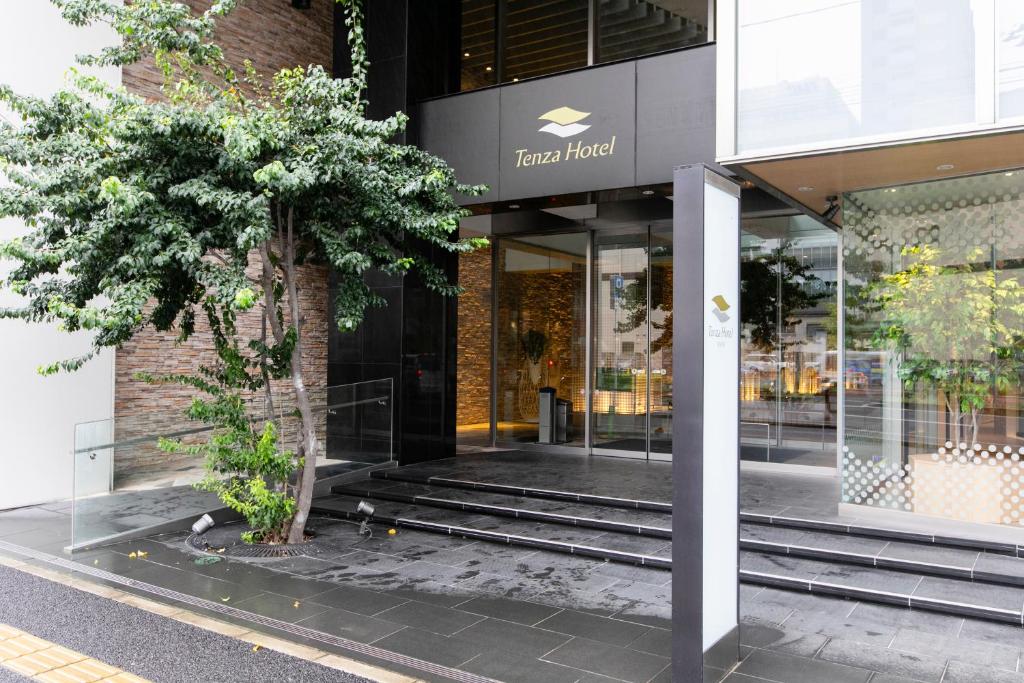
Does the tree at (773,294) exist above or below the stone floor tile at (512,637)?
above

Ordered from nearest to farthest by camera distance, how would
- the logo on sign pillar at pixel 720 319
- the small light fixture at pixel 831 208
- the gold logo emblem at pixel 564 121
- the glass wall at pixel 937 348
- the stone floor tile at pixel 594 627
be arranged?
the logo on sign pillar at pixel 720 319, the stone floor tile at pixel 594 627, the glass wall at pixel 937 348, the small light fixture at pixel 831 208, the gold logo emblem at pixel 564 121

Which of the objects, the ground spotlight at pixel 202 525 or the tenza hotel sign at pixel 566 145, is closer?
the ground spotlight at pixel 202 525

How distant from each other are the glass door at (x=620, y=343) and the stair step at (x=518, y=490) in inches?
123

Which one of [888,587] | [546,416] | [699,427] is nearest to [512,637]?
[699,427]

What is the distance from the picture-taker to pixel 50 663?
4.17m

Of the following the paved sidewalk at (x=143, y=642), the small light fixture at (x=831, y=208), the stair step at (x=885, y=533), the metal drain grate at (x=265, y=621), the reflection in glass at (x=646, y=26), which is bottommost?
the paved sidewalk at (x=143, y=642)

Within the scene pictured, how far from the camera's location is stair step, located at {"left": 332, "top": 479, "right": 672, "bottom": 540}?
6.86 metres

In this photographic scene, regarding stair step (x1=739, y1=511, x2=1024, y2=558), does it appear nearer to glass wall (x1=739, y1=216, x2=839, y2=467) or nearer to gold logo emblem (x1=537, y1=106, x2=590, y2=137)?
glass wall (x1=739, y1=216, x2=839, y2=467)

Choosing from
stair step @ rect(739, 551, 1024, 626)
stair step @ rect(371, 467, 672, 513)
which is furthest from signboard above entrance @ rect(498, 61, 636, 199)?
stair step @ rect(739, 551, 1024, 626)

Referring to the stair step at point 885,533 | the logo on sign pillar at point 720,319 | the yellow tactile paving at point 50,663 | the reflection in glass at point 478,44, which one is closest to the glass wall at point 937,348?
the stair step at point 885,533

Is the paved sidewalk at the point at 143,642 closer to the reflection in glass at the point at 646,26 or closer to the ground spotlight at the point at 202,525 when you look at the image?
the ground spotlight at the point at 202,525

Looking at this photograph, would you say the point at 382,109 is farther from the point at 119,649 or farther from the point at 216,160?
the point at 119,649

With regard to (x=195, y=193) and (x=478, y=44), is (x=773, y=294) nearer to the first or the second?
(x=478, y=44)

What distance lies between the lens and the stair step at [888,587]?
485 cm
